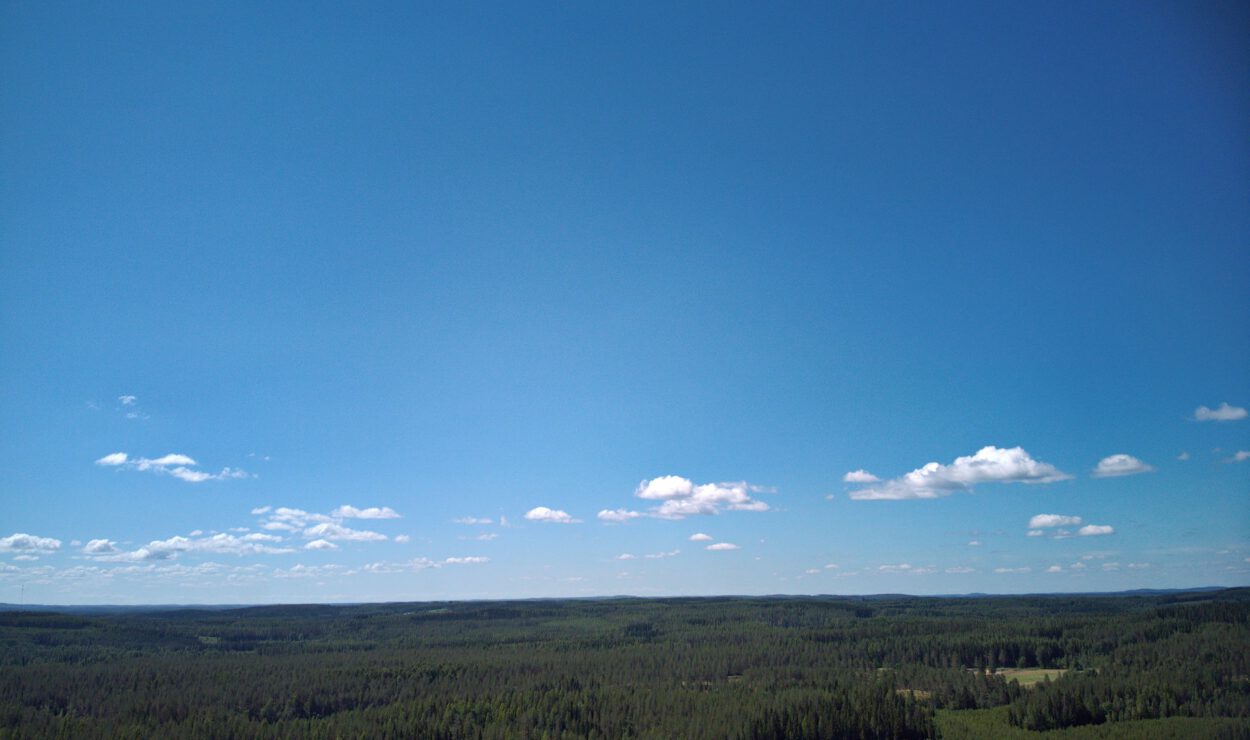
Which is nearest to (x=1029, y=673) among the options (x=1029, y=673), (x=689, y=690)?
(x=1029, y=673)

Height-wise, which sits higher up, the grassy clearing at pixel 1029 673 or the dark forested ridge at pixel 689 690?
the dark forested ridge at pixel 689 690

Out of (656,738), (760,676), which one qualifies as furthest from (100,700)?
(760,676)

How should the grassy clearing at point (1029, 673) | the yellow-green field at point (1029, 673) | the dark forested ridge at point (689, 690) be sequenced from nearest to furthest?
the dark forested ridge at point (689, 690)
the grassy clearing at point (1029, 673)
the yellow-green field at point (1029, 673)

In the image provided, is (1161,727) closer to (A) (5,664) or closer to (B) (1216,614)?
(B) (1216,614)

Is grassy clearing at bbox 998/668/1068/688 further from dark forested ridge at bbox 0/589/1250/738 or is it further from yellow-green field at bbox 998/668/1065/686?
dark forested ridge at bbox 0/589/1250/738

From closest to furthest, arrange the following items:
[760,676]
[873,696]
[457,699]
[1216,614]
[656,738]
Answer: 1. [656,738]
2. [873,696]
3. [457,699]
4. [760,676]
5. [1216,614]

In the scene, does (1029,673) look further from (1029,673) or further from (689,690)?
(689,690)

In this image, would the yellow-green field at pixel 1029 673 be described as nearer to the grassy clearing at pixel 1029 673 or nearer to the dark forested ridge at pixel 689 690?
the grassy clearing at pixel 1029 673

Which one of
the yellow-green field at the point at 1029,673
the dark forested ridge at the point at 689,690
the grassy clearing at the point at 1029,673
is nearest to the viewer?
the dark forested ridge at the point at 689,690

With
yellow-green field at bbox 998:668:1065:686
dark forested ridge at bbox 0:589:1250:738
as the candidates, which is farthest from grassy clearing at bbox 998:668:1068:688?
dark forested ridge at bbox 0:589:1250:738

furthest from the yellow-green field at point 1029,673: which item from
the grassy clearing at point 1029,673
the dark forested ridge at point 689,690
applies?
the dark forested ridge at point 689,690

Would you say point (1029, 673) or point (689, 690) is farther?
point (1029, 673)
